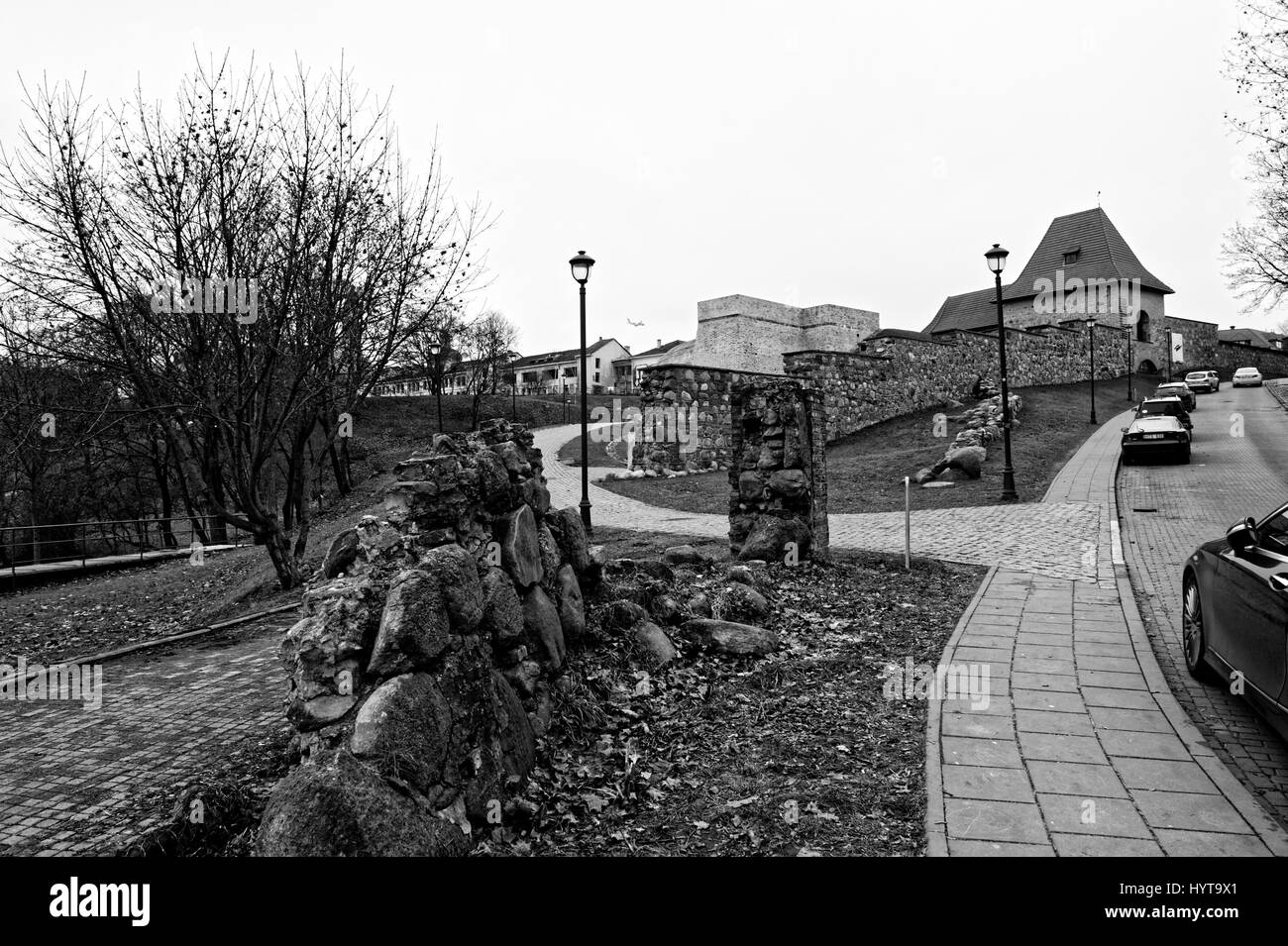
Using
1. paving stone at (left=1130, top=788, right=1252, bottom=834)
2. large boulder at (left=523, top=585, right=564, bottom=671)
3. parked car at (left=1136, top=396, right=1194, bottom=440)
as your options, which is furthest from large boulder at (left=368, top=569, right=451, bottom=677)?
parked car at (left=1136, top=396, right=1194, bottom=440)

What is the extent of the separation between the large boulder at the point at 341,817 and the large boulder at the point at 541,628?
199 centimetres

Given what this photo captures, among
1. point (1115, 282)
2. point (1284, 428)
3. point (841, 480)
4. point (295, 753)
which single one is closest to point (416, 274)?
point (295, 753)

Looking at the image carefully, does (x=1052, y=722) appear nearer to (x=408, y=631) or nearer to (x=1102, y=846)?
(x=1102, y=846)

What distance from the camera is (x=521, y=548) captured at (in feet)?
17.4

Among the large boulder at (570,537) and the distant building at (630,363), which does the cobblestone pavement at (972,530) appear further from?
the distant building at (630,363)

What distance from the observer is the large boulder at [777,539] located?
11.1 m

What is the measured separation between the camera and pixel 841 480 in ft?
73.0

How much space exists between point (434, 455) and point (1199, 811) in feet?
15.6

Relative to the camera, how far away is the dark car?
4461 mm

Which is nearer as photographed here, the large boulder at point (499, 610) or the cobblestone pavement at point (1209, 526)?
the large boulder at point (499, 610)

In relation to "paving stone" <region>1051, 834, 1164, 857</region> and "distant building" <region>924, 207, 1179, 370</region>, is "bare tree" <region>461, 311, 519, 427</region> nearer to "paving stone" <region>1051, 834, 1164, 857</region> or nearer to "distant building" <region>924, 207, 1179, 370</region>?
"distant building" <region>924, 207, 1179, 370</region>

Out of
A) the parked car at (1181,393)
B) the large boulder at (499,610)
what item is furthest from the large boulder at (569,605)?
the parked car at (1181,393)
